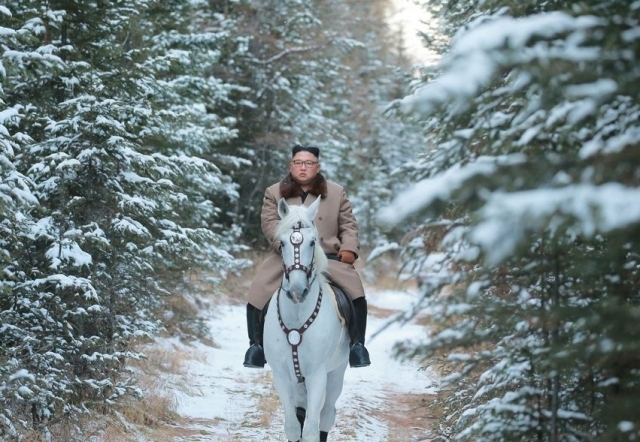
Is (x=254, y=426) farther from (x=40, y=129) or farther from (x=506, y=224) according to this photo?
(x=506, y=224)

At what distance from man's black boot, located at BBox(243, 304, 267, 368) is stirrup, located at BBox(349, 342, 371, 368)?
2.72 ft

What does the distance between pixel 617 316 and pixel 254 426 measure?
723 centimetres

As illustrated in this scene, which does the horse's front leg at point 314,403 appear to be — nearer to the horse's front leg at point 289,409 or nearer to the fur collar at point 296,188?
the horse's front leg at point 289,409

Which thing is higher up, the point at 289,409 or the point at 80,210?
the point at 80,210

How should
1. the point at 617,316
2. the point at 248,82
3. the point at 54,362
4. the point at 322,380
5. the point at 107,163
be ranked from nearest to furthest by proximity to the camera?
the point at 617,316 < the point at 322,380 < the point at 54,362 < the point at 107,163 < the point at 248,82

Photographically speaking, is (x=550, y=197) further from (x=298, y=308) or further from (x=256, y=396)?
(x=256, y=396)

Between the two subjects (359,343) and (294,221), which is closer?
(294,221)

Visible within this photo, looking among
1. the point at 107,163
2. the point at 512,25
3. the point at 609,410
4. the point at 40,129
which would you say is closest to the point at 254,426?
the point at 107,163

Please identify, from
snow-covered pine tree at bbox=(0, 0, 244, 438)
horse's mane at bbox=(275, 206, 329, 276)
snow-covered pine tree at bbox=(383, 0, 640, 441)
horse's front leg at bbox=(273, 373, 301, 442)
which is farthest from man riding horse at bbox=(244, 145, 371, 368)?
snow-covered pine tree at bbox=(383, 0, 640, 441)

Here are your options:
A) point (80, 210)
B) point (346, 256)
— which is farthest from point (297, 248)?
point (80, 210)

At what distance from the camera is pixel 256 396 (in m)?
11.2

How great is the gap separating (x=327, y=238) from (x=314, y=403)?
5.70 ft

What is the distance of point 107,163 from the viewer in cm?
830

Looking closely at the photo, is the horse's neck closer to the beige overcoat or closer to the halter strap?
the halter strap
